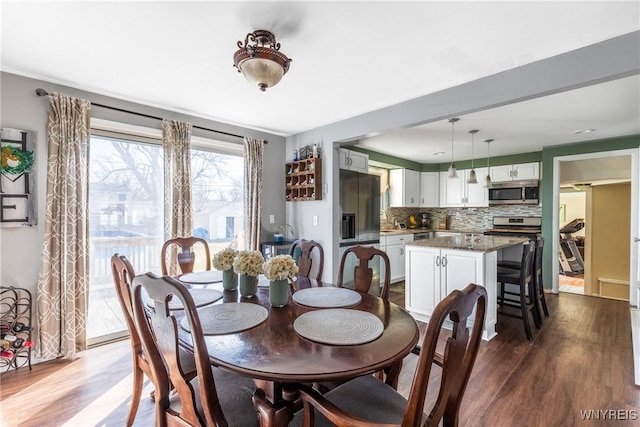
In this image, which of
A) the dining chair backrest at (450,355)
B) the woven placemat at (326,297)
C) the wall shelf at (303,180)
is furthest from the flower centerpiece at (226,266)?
the wall shelf at (303,180)

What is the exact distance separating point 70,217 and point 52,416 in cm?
144

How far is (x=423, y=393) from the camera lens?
81 centimetres

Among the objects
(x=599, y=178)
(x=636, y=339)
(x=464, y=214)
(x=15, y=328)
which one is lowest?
(x=636, y=339)

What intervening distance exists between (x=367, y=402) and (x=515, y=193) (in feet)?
16.7

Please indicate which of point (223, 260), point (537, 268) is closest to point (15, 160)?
point (223, 260)

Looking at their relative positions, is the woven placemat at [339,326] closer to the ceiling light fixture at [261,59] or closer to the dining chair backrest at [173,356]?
the dining chair backrest at [173,356]

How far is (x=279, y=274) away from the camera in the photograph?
4.82 feet

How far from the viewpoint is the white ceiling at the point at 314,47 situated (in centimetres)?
160

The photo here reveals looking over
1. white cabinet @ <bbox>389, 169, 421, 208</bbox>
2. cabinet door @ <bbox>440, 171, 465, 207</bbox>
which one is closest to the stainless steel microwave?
cabinet door @ <bbox>440, 171, 465, 207</bbox>

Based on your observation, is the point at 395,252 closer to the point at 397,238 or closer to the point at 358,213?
the point at 397,238

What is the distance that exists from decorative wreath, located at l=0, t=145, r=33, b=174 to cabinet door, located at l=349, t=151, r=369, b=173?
3289mm

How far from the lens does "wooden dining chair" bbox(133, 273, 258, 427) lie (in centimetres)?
96

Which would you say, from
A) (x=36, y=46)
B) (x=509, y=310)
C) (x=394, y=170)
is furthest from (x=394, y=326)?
(x=394, y=170)

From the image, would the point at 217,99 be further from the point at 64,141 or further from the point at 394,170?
the point at 394,170
